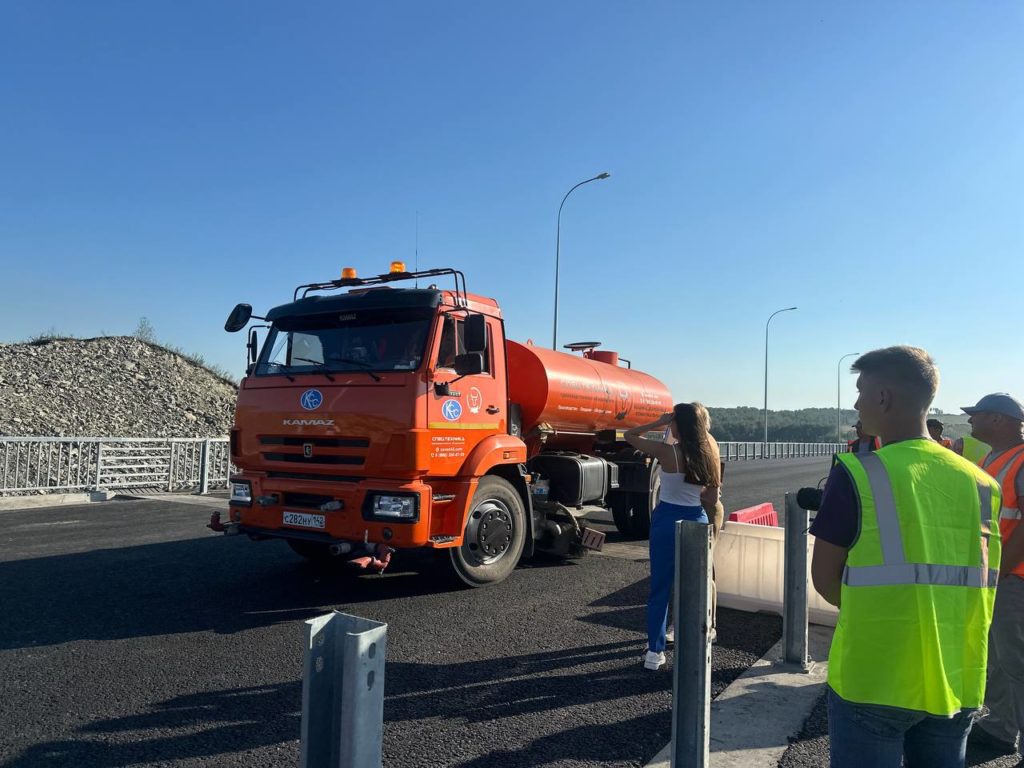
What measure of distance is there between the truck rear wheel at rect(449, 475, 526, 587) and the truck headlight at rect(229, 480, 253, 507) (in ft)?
6.16

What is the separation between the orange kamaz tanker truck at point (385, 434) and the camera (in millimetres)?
5801

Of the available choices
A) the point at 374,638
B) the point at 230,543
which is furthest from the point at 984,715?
the point at 230,543

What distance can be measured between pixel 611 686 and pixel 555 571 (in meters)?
3.41

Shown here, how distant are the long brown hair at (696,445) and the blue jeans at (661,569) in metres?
0.25

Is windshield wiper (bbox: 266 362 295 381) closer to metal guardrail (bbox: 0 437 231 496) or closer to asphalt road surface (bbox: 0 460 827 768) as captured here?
asphalt road surface (bbox: 0 460 827 768)

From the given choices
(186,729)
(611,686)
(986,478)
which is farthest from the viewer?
(611,686)

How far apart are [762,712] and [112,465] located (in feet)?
46.8

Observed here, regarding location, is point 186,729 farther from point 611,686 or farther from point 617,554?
point 617,554

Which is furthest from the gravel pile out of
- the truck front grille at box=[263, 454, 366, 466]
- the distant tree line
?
the distant tree line

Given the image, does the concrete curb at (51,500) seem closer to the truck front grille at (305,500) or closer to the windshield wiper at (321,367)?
the windshield wiper at (321,367)

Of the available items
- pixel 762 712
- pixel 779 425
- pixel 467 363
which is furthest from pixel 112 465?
pixel 779 425

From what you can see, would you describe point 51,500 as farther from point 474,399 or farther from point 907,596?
point 907,596

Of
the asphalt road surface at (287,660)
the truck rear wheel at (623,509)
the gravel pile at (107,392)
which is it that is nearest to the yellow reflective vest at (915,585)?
the asphalt road surface at (287,660)

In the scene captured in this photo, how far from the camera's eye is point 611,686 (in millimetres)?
4297
